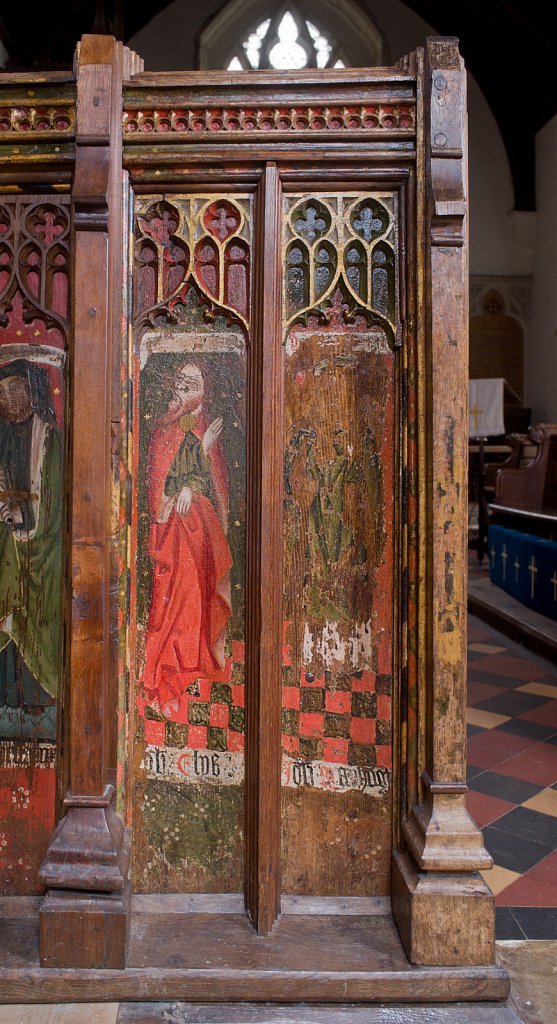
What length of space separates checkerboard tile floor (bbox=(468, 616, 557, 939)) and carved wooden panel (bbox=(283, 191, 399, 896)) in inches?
20.5

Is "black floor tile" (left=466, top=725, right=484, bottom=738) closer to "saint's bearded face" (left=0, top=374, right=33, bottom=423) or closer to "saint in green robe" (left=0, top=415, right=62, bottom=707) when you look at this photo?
"saint in green robe" (left=0, top=415, right=62, bottom=707)

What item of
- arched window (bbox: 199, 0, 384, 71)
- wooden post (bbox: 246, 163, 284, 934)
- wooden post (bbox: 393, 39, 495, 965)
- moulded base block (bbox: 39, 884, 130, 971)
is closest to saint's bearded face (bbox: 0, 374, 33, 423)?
wooden post (bbox: 246, 163, 284, 934)

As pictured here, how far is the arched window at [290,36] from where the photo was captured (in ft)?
40.3

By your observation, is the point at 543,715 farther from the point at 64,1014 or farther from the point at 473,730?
the point at 64,1014

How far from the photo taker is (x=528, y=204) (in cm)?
1331

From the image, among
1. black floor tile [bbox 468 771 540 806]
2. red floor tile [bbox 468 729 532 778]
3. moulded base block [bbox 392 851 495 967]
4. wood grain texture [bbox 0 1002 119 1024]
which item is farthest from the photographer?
red floor tile [bbox 468 729 532 778]

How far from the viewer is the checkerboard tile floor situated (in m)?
2.27

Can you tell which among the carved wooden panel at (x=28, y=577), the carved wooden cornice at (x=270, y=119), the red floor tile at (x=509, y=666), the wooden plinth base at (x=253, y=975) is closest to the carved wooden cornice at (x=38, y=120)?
the carved wooden cornice at (x=270, y=119)

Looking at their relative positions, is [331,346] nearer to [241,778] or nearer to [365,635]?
[365,635]

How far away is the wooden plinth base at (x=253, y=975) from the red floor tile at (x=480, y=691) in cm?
252

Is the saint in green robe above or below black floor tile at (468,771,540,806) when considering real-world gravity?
above

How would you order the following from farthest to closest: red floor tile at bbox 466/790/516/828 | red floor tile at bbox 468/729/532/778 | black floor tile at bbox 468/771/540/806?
red floor tile at bbox 468/729/532/778 < black floor tile at bbox 468/771/540/806 < red floor tile at bbox 466/790/516/828

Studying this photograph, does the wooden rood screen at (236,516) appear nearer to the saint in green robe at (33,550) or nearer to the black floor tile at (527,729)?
the saint in green robe at (33,550)

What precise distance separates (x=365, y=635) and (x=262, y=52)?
12.7 metres
